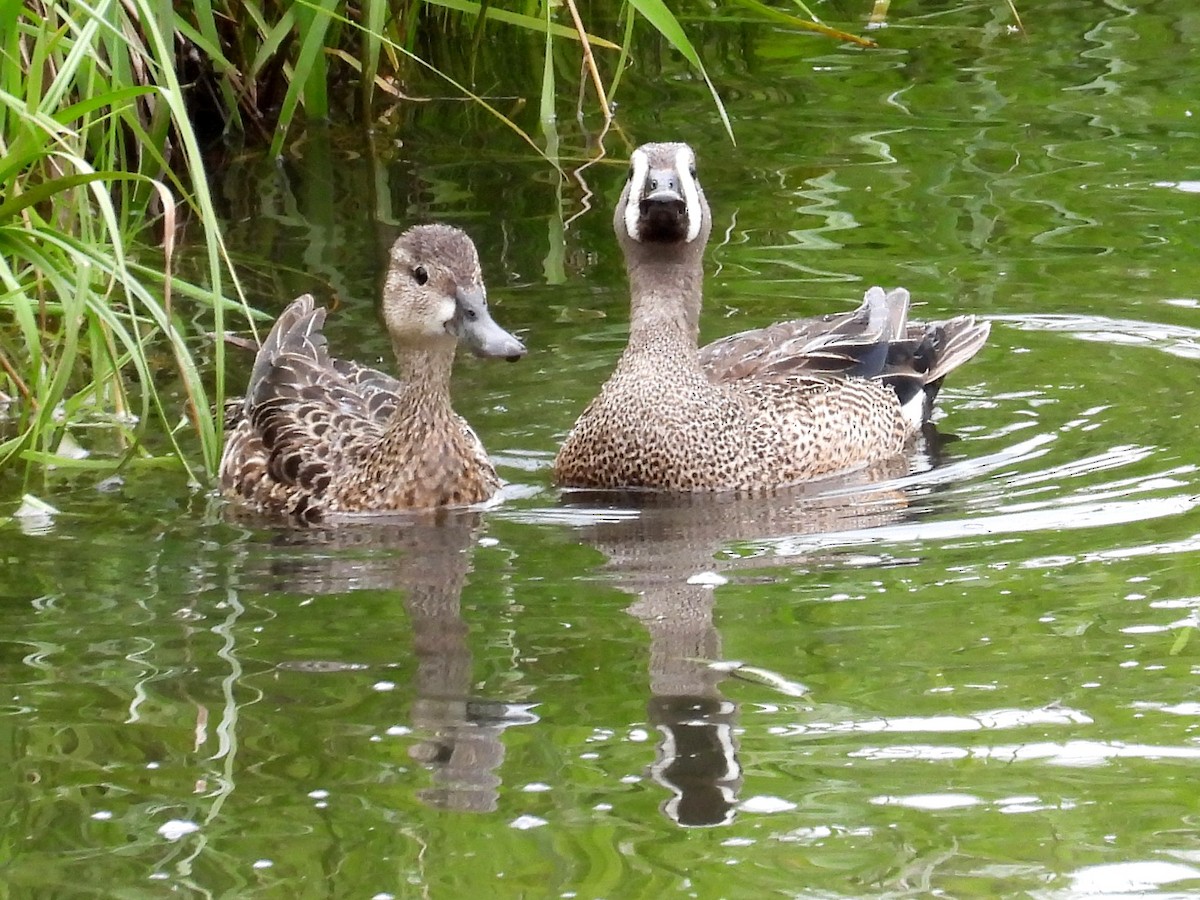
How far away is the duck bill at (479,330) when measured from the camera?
265 inches

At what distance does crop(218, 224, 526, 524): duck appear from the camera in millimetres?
7020

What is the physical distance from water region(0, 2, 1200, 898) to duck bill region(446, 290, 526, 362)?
21.1 inches

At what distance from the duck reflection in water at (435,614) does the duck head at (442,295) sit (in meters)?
0.56

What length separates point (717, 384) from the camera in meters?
7.76

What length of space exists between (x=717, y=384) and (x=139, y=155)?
6.94ft

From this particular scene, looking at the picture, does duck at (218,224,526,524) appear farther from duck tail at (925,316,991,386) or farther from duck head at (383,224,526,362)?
duck tail at (925,316,991,386)

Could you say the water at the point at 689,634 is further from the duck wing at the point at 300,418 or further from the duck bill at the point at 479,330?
the duck bill at the point at 479,330

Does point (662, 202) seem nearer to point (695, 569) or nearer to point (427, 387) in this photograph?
point (427, 387)

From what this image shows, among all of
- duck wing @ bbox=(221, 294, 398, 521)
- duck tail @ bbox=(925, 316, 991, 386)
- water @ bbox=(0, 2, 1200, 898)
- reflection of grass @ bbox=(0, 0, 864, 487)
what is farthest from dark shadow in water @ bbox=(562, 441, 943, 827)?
reflection of grass @ bbox=(0, 0, 864, 487)

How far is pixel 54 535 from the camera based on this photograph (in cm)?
645

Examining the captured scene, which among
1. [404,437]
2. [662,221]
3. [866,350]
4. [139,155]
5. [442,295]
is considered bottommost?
[404,437]

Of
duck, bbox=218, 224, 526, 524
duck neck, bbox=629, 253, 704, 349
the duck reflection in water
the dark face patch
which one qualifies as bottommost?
the duck reflection in water

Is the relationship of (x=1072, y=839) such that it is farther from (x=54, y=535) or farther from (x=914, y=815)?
(x=54, y=535)

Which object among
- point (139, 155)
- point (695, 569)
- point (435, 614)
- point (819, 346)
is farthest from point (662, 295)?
point (435, 614)
